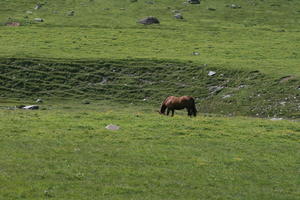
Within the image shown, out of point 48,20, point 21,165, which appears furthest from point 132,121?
point 48,20

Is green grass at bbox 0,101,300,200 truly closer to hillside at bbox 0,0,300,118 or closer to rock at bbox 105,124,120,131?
rock at bbox 105,124,120,131

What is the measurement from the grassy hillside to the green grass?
2505 cm

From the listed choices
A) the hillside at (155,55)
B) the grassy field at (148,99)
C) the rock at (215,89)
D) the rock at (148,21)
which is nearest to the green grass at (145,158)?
the grassy field at (148,99)

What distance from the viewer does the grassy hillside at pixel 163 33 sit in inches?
2507

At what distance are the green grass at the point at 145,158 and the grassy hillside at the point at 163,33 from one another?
25054 mm

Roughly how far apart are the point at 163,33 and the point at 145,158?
58.4 meters

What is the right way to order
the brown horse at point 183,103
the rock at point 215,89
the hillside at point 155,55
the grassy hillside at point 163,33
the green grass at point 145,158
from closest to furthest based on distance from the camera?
the green grass at point 145,158, the brown horse at point 183,103, the hillside at point 155,55, the rock at point 215,89, the grassy hillside at point 163,33

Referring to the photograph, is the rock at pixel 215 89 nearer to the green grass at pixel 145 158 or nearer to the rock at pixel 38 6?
the green grass at pixel 145 158

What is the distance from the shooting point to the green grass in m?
19.5

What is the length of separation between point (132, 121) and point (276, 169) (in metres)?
11.2

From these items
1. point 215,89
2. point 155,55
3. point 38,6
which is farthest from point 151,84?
point 38,6

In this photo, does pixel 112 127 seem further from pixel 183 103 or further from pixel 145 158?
pixel 183 103

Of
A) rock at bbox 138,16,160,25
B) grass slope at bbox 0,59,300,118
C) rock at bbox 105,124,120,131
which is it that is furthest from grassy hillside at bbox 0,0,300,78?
rock at bbox 105,124,120,131

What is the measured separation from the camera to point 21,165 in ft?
71.6
